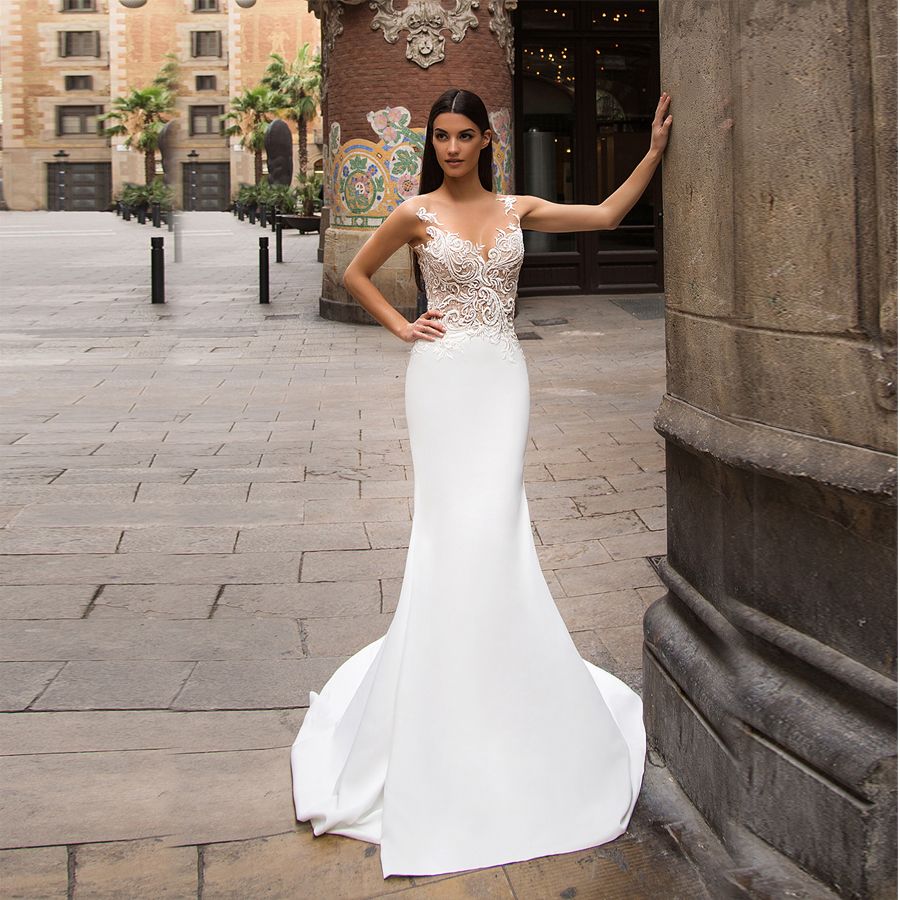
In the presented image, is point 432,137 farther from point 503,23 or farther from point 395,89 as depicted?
point 503,23

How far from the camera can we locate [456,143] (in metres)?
3.38

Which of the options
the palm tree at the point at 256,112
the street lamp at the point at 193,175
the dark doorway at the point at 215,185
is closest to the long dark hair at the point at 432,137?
the street lamp at the point at 193,175

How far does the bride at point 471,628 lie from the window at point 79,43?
186 feet

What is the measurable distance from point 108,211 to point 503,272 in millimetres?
68812

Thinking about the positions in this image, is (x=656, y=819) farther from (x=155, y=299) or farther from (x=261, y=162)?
(x=261, y=162)

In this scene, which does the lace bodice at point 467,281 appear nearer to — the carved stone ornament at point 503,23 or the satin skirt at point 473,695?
the satin skirt at point 473,695

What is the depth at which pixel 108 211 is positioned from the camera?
68.2 metres

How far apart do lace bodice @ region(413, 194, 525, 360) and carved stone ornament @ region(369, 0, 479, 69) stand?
1251 cm

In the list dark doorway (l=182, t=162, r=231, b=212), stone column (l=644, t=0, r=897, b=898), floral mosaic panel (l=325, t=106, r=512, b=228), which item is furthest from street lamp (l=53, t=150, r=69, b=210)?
stone column (l=644, t=0, r=897, b=898)

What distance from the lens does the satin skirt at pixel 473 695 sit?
10.4ft

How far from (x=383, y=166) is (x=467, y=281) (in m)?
12.5

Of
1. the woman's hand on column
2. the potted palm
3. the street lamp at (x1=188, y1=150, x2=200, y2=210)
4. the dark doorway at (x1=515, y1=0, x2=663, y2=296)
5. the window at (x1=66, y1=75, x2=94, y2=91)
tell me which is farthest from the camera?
the window at (x1=66, y1=75, x2=94, y2=91)

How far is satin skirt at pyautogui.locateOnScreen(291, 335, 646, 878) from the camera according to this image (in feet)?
10.4

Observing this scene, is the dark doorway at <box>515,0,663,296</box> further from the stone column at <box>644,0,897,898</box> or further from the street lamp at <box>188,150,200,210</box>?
the stone column at <box>644,0,897,898</box>
